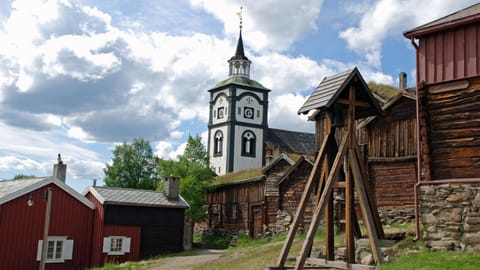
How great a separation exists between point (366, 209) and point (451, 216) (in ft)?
7.06

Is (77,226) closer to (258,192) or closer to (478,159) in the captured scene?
(258,192)

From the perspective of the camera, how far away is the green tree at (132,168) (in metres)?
48.8

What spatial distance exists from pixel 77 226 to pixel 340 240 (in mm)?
14978

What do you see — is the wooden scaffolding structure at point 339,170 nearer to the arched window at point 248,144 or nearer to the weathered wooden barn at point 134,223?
the weathered wooden barn at point 134,223

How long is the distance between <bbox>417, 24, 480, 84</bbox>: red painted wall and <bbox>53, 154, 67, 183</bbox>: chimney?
20.4 meters

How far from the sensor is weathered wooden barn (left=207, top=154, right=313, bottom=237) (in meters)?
31.7

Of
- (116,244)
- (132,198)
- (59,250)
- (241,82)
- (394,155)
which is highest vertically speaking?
(241,82)

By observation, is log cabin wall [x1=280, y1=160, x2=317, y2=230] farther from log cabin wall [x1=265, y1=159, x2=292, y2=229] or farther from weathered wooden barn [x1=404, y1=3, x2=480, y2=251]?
weathered wooden barn [x1=404, y1=3, x2=480, y2=251]

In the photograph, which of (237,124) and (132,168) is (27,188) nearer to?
(132,168)

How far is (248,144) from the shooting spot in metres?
74.4

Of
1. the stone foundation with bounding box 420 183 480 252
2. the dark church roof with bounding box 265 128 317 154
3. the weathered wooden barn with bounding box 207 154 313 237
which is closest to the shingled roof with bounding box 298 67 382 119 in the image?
the stone foundation with bounding box 420 183 480 252

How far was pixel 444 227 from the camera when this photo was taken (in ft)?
42.9

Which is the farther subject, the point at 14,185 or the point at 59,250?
the point at 14,185

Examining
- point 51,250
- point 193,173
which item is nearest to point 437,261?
point 51,250
